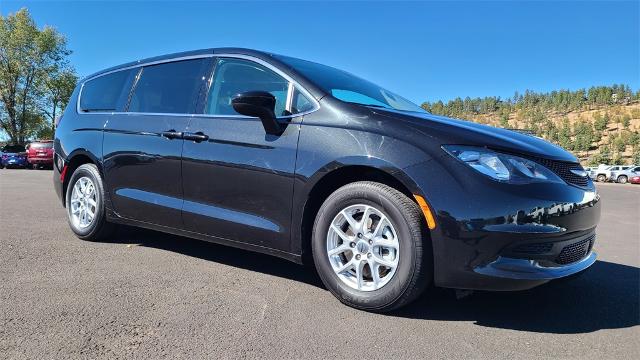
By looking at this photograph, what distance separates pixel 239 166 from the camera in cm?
346

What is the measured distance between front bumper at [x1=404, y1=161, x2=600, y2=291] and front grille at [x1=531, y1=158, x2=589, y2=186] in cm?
14

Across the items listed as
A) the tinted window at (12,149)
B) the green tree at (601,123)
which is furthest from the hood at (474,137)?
the green tree at (601,123)

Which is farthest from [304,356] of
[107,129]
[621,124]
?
[621,124]

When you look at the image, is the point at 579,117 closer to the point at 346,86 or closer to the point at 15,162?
the point at 15,162

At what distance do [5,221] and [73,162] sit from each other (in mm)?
1556

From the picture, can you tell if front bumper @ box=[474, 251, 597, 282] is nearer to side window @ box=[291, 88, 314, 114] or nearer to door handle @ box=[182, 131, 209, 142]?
side window @ box=[291, 88, 314, 114]

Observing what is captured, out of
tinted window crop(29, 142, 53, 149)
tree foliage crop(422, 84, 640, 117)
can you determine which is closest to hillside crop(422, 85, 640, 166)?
tree foliage crop(422, 84, 640, 117)

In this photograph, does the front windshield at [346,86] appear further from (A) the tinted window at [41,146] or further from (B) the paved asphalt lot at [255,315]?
(A) the tinted window at [41,146]

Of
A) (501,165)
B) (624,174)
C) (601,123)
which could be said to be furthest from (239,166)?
(601,123)

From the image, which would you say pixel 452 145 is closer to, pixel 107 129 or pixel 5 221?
pixel 107 129

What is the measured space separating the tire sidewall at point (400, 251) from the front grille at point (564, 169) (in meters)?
0.86

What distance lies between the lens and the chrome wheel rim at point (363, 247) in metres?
2.89

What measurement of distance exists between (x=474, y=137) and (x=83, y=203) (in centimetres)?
381

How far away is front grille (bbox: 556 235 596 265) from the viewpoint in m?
2.77
